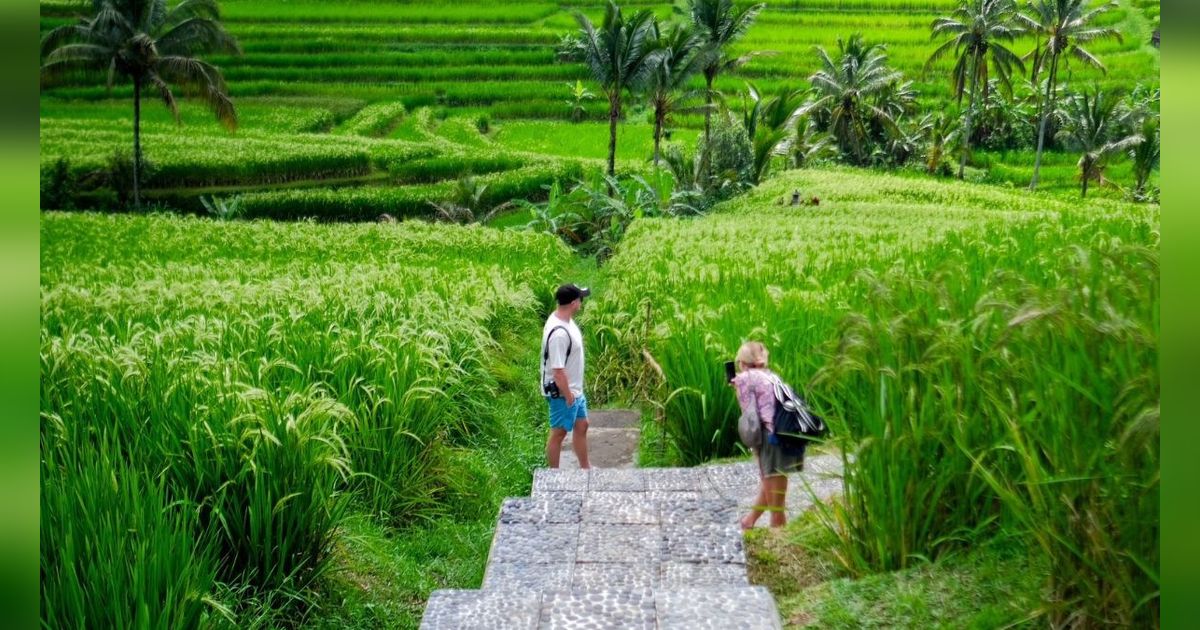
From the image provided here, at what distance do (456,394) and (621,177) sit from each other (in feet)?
67.5

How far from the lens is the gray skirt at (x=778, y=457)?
3.94 m

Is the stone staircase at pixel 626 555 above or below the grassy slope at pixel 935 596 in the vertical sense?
below

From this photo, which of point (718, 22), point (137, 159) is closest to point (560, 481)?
point (718, 22)

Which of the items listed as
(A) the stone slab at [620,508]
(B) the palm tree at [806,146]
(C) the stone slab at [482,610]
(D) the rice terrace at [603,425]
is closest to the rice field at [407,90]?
(B) the palm tree at [806,146]

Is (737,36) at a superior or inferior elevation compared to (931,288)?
superior

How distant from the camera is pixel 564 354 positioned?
16.8 ft

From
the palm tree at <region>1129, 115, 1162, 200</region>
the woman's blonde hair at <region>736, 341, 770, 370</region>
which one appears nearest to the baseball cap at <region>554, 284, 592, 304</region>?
the woman's blonde hair at <region>736, 341, 770, 370</region>

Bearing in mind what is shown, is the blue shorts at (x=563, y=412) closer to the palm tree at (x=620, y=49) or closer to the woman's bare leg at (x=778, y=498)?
the woman's bare leg at (x=778, y=498)

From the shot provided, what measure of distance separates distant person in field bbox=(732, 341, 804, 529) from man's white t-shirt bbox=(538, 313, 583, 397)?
1225 millimetres

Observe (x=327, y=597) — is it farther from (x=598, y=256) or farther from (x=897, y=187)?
(x=897, y=187)

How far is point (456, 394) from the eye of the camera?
6.04m
